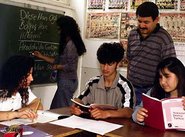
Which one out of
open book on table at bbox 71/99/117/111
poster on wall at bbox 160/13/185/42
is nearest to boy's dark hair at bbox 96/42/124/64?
open book on table at bbox 71/99/117/111

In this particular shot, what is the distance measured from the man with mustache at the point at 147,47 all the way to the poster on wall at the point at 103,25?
1.12 m

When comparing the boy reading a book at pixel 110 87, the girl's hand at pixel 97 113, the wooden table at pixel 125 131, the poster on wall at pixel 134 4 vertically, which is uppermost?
the poster on wall at pixel 134 4

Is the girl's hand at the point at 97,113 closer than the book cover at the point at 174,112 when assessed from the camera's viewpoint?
No

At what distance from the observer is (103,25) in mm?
3973

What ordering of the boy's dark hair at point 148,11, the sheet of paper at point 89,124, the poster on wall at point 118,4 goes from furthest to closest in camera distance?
the poster on wall at point 118,4
the boy's dark hair at point 148,11
the sheet of paper at point 89,124

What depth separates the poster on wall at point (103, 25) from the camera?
3867mm

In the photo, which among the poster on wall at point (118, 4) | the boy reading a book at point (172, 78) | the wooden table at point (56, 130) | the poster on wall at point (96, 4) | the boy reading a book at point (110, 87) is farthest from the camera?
the poster on wall at point (96, 4)

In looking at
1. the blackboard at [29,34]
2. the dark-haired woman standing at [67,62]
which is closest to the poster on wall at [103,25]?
the blackboard at [29,34]

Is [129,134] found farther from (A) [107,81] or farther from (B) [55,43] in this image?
(B) [55,43]

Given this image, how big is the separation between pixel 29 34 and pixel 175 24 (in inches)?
68.7

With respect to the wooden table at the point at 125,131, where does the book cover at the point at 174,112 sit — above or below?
above

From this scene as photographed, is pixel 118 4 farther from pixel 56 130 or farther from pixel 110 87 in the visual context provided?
pixel 56 130

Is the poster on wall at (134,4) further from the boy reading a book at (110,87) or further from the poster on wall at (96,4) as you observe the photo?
the boy reading a book at (110,87)

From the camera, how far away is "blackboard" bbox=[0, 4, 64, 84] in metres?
3.21
